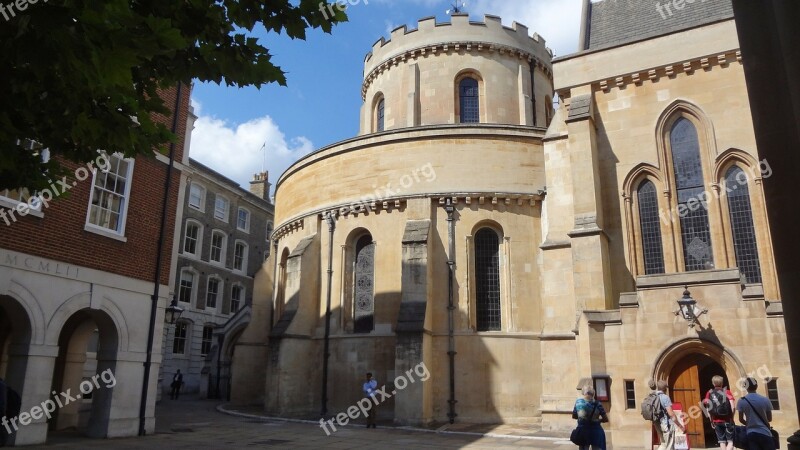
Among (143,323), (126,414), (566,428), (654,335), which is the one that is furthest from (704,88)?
(126,414)

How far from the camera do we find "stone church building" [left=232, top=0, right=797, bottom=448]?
14.0 m

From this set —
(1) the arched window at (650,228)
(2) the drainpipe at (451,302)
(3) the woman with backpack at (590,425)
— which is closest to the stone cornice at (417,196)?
(2) the drainpipe at (451,302)

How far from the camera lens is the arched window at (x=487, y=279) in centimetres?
2055

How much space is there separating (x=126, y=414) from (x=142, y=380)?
866mm

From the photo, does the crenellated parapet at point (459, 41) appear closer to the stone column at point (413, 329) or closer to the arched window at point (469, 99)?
the arched window at point (469, 99)

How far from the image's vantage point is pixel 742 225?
15.5 meters

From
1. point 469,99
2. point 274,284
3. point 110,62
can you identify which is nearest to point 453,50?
point 469,99

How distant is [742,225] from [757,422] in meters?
8.79

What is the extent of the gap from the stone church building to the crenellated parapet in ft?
0.40

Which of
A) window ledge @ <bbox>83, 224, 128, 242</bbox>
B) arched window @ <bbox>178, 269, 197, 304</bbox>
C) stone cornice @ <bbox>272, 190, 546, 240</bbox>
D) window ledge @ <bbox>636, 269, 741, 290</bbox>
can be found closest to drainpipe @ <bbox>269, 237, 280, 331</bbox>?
stone cornice @ <bbox>272, 190, 546, 240</bbox>

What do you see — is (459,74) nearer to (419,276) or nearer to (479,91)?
(479,91)

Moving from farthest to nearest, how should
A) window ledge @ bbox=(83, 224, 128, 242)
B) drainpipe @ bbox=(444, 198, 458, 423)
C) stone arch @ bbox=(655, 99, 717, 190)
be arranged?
1. drainpipe @ bbox=(444, 198, 458, 423)
2. stone arch @ bbox=(655, 99, 717, 190)
3. window ledge @ bbox=(83, 224, 128, 242)

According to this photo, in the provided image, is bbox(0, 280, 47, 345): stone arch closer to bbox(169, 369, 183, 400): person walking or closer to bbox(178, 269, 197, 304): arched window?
bbox(169, 369, 183, 400): person walking

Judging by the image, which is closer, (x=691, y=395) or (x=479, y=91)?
(x=691, y=395)
